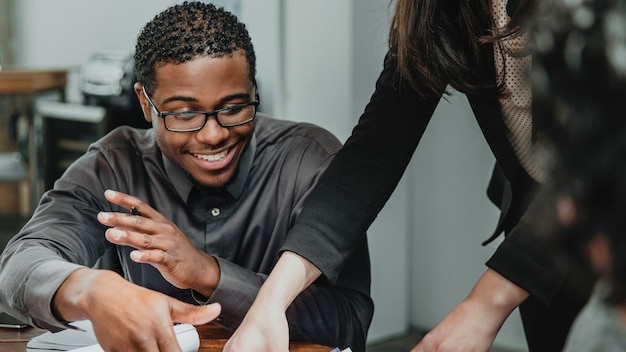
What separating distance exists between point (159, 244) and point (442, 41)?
53 cm

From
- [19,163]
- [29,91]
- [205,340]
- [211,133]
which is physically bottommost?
[19,163]

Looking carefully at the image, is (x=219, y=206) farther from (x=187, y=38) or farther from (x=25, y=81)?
(x=25, y=81)

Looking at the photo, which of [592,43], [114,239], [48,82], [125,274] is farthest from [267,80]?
[592,43]

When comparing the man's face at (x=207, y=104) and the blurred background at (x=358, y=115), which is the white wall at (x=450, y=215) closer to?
Result: the blurred background at (x=358, y=115)

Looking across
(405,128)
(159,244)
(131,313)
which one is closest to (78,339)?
(159,244)

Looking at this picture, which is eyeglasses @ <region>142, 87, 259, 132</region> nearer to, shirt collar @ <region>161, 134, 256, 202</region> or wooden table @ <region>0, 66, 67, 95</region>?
shirt collar @ <region>161, 134, 256, 202</region>

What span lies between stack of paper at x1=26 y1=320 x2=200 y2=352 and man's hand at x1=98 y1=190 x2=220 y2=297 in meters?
0.11

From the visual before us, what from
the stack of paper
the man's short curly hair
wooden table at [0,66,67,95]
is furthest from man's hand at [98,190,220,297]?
wooden table at [0,66,67,95]

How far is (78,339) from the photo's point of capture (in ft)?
4.00

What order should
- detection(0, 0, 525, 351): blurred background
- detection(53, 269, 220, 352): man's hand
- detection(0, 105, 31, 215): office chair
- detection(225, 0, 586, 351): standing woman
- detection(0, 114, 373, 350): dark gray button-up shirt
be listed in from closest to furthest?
detection(53, 269, 220, 352): man's hand → detection(225, 0, 586, 351): standing woman → detection(0, 114, 373, 350): dark gray button-up shirt → detection(0, 0, 525, 351): blurred background → detection(0, 105, 31, 215): office chair

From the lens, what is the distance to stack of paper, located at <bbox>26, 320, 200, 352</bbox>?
1.13 metres

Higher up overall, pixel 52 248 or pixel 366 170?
pixel 366 170

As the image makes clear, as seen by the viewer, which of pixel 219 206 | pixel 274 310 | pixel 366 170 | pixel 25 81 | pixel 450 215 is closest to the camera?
pixel 274 310

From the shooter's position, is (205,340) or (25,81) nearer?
(205,340)
